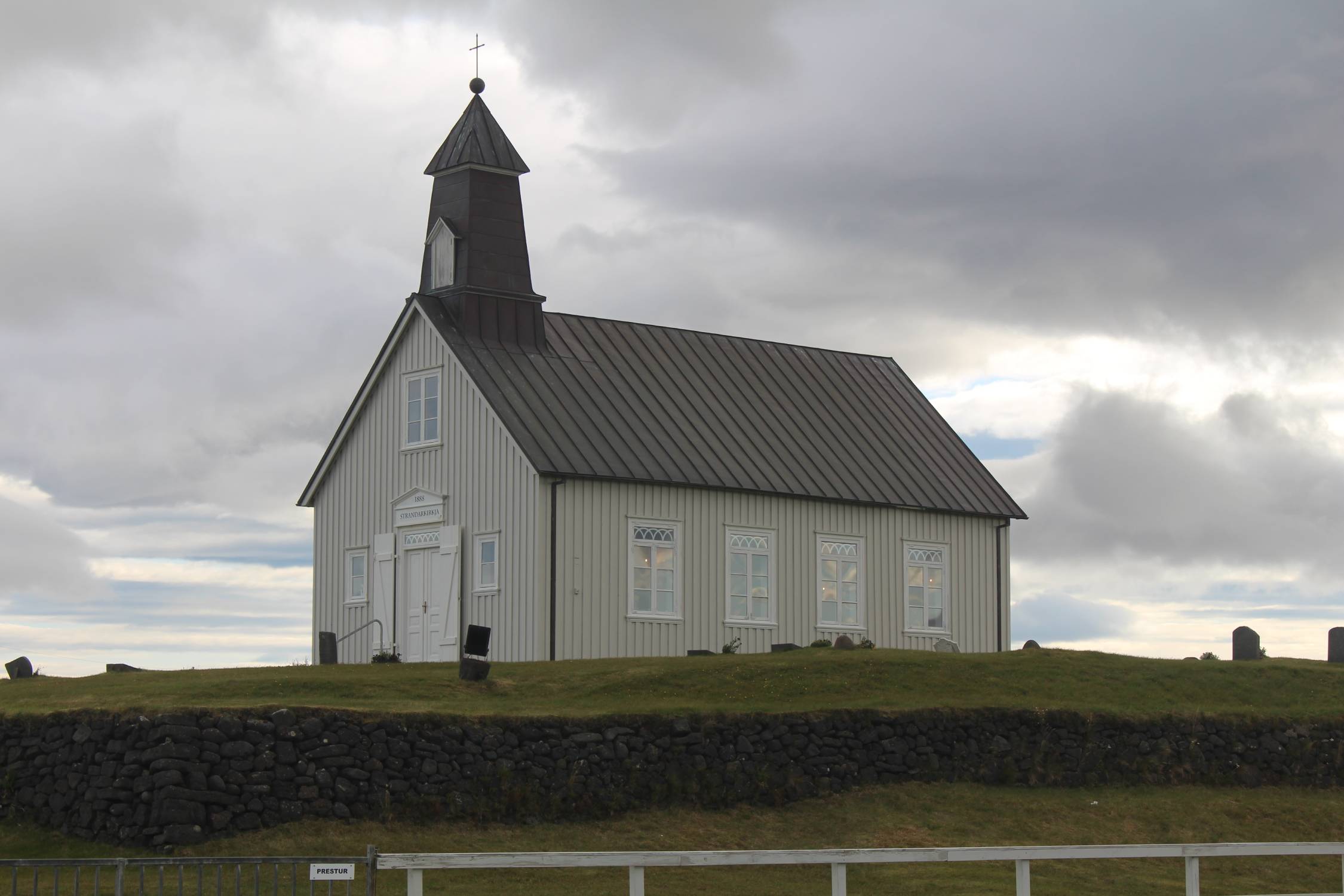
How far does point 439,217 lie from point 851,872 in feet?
62.9

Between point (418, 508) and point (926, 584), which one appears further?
point (926, 584)

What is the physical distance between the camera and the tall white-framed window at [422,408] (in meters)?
34.2

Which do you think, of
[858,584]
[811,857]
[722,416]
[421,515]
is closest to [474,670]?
[421,515]

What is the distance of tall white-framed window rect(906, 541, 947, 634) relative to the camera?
37.8m

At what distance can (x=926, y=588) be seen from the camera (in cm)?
3812

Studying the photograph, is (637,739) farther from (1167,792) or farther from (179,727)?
(1167,792)

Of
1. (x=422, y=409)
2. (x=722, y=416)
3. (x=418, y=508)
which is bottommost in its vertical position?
(x=418, y=508)

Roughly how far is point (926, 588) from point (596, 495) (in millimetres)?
9151

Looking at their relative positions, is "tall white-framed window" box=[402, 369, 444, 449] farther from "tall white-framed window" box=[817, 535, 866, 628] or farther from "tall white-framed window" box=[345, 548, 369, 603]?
"tall white-framed window" box=[817, 535, 866, 628]

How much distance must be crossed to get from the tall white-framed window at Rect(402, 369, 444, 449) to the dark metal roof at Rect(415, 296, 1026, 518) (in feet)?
3.05

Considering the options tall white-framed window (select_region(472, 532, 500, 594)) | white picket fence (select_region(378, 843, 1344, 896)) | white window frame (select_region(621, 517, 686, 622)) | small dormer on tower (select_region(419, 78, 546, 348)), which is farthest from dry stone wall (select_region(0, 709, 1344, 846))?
small dormer on tower (select_region(419, 78, 546, 348))

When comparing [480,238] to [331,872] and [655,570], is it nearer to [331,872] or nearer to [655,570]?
[655,570]

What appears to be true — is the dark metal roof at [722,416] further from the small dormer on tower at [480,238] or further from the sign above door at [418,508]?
the sign above door at [418,508]

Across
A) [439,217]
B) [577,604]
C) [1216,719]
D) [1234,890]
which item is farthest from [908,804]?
[439,217]
